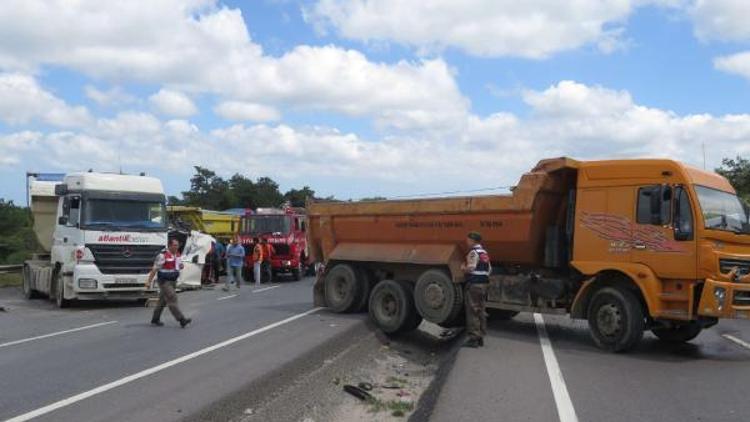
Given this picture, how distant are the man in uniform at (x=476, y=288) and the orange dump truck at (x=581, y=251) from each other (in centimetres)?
101

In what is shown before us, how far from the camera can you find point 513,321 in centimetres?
1399

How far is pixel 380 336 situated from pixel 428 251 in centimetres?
170

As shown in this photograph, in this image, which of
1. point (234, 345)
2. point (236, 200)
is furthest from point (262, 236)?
point (236, 200)

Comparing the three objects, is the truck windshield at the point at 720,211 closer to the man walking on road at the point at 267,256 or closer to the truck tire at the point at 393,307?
the truck tire at the point at 393,307

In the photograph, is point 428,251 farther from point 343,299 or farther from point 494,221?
point 343,299

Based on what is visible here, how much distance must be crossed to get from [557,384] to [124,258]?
12.0 metres

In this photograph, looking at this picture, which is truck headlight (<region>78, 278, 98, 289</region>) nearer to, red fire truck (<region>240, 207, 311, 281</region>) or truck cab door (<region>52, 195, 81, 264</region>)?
truck cab door (<region>52, 195, 81, 264</region>)

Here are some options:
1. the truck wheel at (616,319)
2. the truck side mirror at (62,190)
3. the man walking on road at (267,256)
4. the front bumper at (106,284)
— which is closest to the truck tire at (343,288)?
the front bumper at (106,284)

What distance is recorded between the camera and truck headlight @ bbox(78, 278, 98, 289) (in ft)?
54.2

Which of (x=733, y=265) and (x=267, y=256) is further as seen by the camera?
(x=267, y=256)

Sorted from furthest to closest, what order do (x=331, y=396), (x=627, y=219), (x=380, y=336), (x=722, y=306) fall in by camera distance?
1. (x=380, y=336)
2. (x=627, y=219)
3. (x=722, y=306)
4. (x=331, y=396)

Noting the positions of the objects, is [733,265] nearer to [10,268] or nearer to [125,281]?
[125,281]

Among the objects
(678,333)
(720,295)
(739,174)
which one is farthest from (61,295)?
(739,174)

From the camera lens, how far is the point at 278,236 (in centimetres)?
2705
